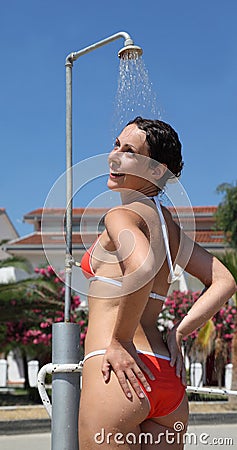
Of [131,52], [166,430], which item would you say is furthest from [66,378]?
[131,52]

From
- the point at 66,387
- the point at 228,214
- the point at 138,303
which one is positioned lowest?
the point at 66,387

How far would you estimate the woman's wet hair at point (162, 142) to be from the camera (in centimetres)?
215

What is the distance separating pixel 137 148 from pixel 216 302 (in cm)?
50

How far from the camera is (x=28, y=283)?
50.0ft

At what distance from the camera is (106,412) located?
6.13ft

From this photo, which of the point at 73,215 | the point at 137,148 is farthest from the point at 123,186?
the point at 73,215

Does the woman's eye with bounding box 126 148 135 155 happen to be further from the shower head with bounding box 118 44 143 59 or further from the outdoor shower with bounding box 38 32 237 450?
the shower head with bounding box 118 44 143 59

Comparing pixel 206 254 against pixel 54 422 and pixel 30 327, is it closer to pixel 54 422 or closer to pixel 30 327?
pixel 54 422

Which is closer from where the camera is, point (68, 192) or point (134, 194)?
point (134, 194)

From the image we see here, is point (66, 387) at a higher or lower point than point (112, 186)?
lower

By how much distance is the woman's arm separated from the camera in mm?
1842

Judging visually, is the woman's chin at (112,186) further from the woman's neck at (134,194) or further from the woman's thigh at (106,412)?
the woman's thigh at (106,412)

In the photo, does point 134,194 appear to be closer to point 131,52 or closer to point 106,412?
point 106,412

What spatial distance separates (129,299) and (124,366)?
177 millimetres
